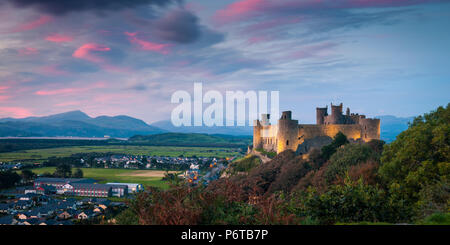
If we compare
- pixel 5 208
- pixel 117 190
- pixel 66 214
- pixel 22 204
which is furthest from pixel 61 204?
pixel 117 190

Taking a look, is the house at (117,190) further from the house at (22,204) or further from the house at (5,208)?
the house at (5,208)

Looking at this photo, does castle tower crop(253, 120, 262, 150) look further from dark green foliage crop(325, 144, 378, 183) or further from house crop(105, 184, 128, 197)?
house crop(105, 184, 128, 197)

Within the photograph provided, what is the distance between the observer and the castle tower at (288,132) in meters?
41.6

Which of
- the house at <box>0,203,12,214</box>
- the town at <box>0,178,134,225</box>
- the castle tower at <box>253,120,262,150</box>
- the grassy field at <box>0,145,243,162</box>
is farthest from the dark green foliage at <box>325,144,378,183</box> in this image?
the grassy field at <box>0,145,243,162</box>

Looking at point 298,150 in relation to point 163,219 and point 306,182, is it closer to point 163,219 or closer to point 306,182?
point 306,182

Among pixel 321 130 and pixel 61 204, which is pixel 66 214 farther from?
pixel 321 130

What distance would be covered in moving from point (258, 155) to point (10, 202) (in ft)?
135

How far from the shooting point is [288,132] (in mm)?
41750

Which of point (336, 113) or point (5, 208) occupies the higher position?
point (336, 113)

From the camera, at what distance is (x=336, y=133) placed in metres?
40.6

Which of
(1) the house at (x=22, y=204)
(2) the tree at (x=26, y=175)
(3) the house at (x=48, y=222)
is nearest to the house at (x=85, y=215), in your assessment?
(3) the house at (x=48, y=222)

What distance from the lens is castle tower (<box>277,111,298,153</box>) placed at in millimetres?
41625

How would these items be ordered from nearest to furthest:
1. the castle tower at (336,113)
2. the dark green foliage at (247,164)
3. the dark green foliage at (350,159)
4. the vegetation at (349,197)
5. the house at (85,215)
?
the vegetation at (349,197) < the dark green foliage at (350,159) < the house at (85,215) < the castle tower at (336,113) < the dark green foliage at (247,164)
